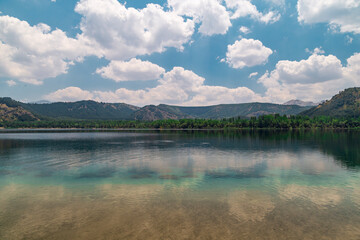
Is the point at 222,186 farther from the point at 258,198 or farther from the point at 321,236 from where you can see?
the point at 321,236

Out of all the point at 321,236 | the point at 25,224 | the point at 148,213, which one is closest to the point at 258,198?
the point at 321,236

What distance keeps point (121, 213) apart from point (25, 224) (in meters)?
8.51

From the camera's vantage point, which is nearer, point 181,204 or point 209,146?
point 181,204

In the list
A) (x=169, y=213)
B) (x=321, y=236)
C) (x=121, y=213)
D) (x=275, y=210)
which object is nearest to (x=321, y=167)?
(x=275, y=210)

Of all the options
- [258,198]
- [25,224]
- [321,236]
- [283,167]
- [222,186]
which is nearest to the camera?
[321,236]

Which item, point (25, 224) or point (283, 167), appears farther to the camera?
point (283, 167)

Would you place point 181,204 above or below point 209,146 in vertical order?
above

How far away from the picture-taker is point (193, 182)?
34875 mm

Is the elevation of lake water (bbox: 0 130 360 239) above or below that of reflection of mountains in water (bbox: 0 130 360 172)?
above

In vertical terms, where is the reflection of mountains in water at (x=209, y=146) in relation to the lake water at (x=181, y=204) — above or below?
below

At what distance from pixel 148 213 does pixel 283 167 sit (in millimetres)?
36482

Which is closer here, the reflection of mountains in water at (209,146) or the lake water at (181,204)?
the lake water at (181,204)

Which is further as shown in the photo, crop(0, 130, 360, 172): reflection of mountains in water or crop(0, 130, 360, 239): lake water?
crop(0, 130, 360, 172): reflection of mountains in water

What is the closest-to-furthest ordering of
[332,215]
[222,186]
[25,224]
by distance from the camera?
[25,224] < [332,215] < [222,186]
